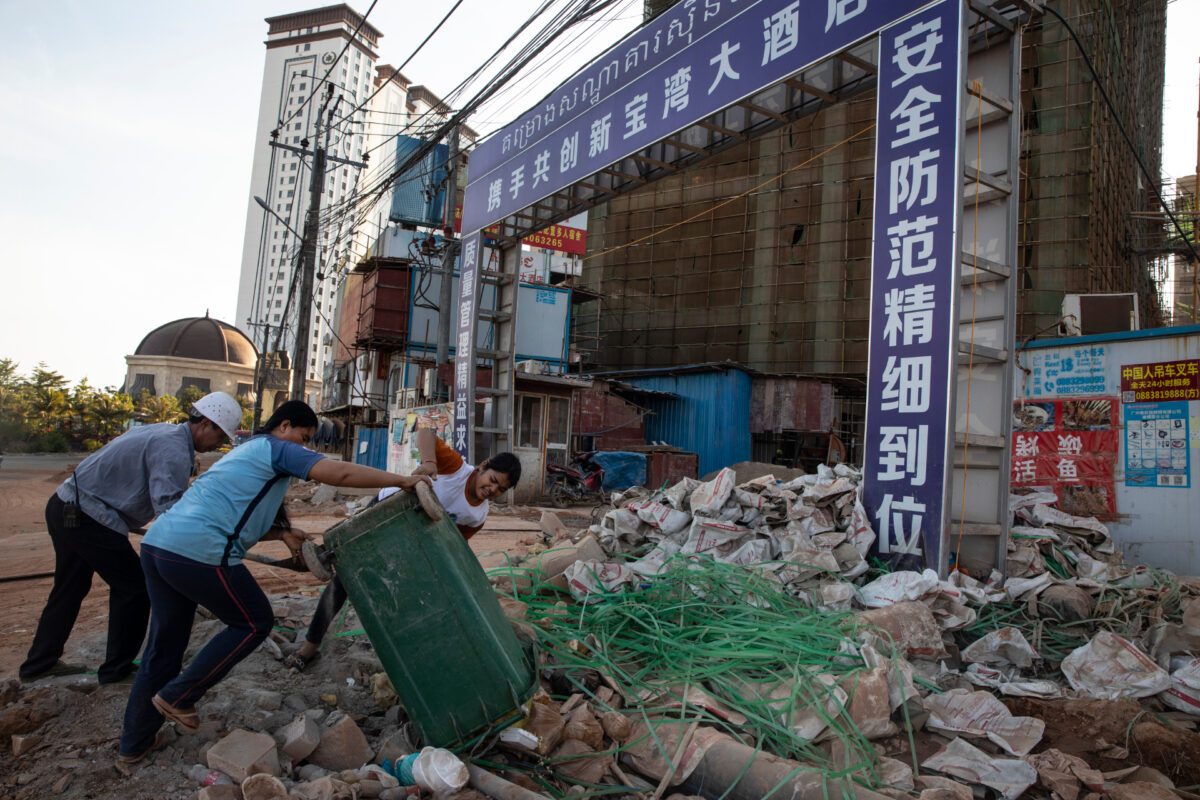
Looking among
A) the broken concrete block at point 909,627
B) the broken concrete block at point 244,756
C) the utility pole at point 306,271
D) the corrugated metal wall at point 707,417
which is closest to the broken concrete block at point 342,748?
the broken concrete block at point 244,756

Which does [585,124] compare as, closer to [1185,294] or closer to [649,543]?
[649,543]

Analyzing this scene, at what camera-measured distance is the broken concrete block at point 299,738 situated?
2715mm

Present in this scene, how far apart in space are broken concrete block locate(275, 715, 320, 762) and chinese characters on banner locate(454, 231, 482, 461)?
8314 mm

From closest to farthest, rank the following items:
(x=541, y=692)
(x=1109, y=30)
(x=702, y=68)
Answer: (x=541, y=692) → (x=702, y=68) → (x=1109, y=30)

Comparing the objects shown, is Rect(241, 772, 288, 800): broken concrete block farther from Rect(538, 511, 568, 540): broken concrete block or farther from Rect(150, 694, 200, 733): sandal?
Rect(538, 511, 568, 540): broken concrete block

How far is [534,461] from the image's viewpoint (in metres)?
14.2

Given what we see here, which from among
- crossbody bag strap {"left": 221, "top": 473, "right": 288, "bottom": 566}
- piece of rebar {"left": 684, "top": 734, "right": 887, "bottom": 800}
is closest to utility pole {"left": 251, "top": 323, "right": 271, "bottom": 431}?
crossbody bag strap {"left": 221, "top": 473, "right": 288, "bottom": 566}

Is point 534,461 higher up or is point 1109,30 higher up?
point 1109,30

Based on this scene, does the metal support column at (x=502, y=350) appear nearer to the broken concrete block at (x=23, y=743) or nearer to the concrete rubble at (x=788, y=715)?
Answer: the concrete rubble at (x=788, y=715)

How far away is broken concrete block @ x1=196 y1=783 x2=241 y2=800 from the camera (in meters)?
2.34

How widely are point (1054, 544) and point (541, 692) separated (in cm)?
433

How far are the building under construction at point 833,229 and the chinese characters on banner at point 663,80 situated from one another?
10.9m

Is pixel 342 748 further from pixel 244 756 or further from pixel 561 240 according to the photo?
pixel 561 240

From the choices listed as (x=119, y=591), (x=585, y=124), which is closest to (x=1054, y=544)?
(x=119, y=591)
